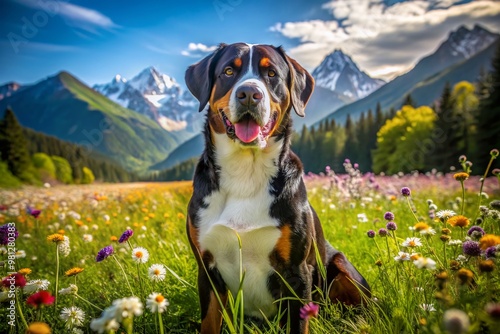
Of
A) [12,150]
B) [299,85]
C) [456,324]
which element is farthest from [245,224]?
[12,150]

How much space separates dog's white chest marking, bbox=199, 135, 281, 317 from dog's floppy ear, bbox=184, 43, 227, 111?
0.59 m

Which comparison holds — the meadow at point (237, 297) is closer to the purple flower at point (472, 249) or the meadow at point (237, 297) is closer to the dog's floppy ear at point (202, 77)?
the purple flower at point (472, 249)

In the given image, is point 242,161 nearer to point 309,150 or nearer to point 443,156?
point 443,156

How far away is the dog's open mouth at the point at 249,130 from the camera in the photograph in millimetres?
2941

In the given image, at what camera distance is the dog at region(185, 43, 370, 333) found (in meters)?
2.68

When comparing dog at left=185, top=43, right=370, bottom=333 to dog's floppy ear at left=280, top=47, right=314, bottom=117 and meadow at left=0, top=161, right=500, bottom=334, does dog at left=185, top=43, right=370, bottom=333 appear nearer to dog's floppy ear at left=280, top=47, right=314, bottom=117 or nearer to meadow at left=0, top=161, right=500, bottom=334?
dog's floppy ear at left=280, top=47, right=314, bottom=117

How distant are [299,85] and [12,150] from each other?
183 feet

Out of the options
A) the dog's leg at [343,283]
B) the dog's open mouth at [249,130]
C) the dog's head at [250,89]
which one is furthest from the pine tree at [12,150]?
the dog's leg at [343,283]

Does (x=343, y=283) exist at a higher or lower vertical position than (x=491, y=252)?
lower

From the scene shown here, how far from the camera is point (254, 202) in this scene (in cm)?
282

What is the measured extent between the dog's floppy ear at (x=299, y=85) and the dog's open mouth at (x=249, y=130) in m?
0.41

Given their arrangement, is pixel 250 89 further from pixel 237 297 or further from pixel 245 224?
pixel 237 297

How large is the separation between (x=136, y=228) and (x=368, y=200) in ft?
14.1

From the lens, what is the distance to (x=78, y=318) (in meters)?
2.07
